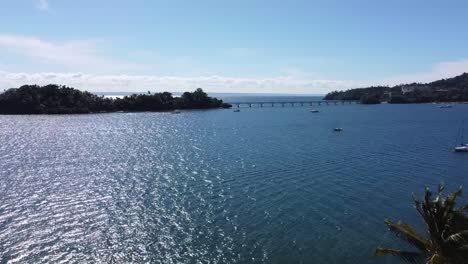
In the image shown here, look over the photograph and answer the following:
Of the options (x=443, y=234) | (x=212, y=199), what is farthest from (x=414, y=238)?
(x=212, y=199)

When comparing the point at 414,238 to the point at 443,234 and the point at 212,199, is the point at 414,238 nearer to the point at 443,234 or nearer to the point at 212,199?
the point at 443,234

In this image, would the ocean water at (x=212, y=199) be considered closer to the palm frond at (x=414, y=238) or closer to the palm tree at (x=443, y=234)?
the palm frond at (x=414, y=238)

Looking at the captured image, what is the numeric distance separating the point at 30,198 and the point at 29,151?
57.0 metres

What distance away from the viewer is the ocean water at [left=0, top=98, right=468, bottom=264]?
4700 centimetres

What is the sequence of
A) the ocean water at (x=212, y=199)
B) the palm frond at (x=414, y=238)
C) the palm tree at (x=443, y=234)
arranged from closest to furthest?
A: 1. the palm tree at (x=443, y=234)
2. the palm frond at (x=414, y=238)
3. the ocean water at (x=212, y=199)

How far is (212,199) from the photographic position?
6612 centimetres

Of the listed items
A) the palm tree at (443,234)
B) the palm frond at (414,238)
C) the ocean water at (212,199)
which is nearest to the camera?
the palm tree at (443,234)

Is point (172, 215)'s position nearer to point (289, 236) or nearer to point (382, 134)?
point (289, 236)

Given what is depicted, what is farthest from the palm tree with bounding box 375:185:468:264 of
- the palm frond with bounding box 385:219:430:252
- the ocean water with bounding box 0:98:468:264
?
the ocean water with bounding box 0:98:468:264

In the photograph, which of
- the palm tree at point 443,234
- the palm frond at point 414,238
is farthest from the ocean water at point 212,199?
the palm tree at point 443,234

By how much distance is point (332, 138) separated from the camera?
146875 millimetres

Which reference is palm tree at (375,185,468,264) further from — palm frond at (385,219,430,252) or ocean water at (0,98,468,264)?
ocean water at (0,98,468,264)

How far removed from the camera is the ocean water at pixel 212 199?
47.0 meters

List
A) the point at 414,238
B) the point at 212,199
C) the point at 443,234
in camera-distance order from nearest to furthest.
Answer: the point at 443,234 < the point at 414,238 < the point at 212,199
